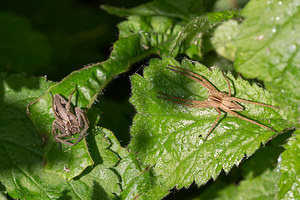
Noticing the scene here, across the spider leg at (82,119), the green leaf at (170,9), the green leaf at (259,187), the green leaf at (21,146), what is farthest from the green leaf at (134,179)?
the green leaf at (170,9)

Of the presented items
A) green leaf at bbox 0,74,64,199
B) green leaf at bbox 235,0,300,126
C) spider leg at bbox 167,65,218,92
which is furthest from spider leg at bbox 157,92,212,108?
green leaf at bbox 0,74,64,199

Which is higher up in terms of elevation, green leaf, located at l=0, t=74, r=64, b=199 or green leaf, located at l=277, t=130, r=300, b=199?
green leaf, located at l=277, t=130, r=300, b=199

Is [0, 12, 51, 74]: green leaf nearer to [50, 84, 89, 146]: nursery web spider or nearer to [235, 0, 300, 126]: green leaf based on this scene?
[50, 84, 89, 146]: nursery web spider

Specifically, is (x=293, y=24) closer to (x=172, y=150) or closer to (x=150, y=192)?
(x=172, y=150)

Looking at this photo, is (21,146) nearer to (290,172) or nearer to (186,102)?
(186,102)

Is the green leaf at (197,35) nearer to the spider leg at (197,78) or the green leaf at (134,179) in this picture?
the spider leg at (197,78)

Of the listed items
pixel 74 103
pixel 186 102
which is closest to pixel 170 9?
pixel 186 102

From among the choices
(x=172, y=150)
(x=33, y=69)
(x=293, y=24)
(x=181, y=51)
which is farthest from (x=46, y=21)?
(x=293, y=24)
